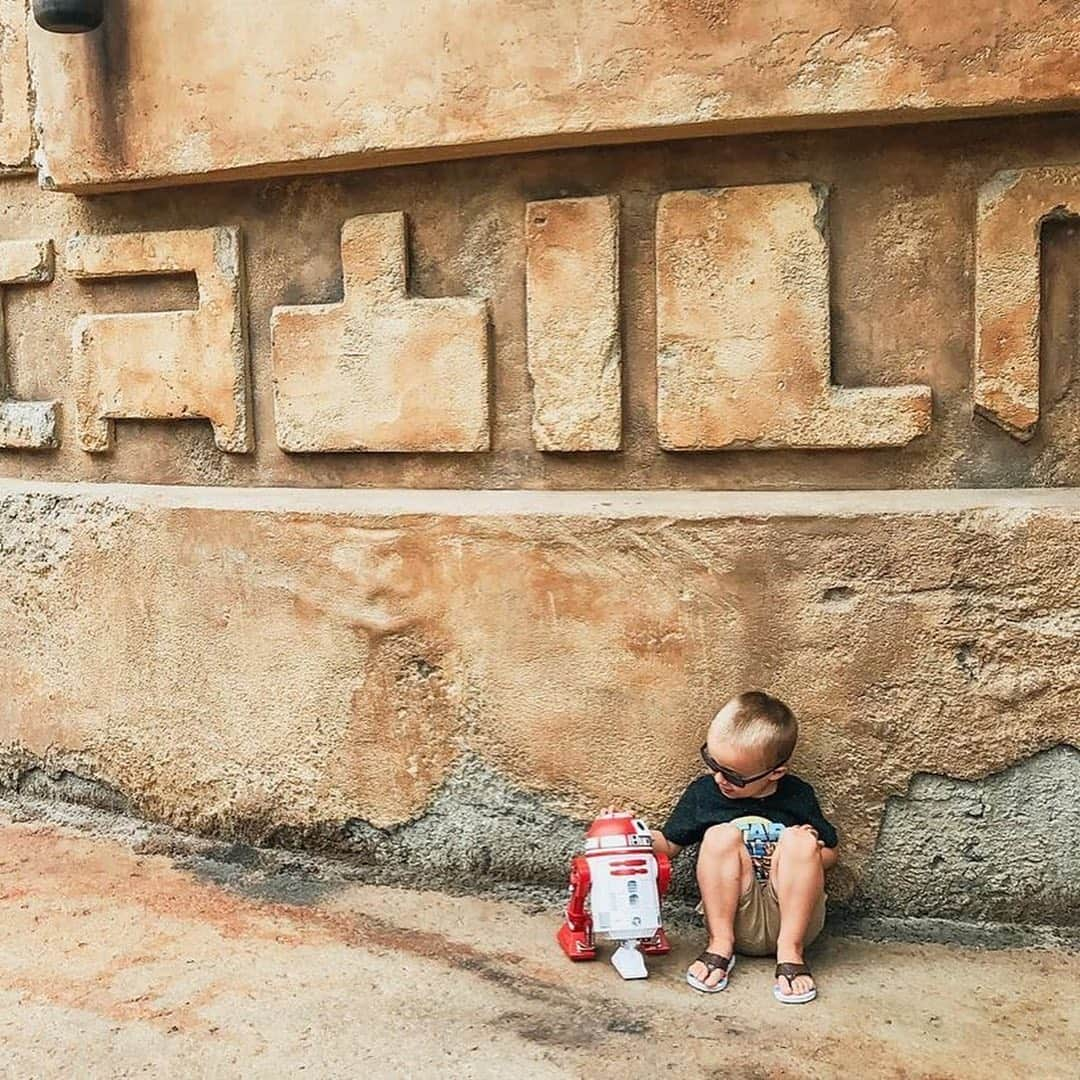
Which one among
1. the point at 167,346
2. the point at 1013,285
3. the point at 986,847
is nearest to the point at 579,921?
the point at 986,847

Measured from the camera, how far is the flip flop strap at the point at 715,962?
2.36m

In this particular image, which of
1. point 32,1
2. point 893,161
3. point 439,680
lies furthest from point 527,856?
point 32,1

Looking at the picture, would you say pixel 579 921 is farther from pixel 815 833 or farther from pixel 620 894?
pixel 815 833

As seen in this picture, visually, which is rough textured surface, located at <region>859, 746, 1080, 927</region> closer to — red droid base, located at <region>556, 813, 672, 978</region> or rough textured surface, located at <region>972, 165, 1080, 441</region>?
red droid base, located at <region>556, 813, 672, 978</region>

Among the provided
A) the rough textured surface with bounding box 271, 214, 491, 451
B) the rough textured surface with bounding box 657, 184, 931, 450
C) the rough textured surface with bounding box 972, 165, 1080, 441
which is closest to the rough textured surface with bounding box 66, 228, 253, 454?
the rough textured surface with bounding box 271, 214, 491, 451

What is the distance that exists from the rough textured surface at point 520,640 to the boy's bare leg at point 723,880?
0.72 ft

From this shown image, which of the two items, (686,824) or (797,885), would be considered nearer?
(797,885)

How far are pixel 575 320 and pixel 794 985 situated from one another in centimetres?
132

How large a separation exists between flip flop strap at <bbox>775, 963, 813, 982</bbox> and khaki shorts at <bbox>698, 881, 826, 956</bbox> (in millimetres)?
100

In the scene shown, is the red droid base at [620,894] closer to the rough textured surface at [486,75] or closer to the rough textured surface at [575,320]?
the rough textured surface at [575,320]

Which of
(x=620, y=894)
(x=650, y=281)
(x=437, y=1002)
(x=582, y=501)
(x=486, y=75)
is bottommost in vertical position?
(x=437, y=1002)

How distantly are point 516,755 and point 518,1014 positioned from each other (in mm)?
589

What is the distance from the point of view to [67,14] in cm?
282

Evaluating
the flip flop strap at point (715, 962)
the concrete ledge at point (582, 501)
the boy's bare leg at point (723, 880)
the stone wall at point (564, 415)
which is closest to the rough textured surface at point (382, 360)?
the stone wall at point (564, 415)
